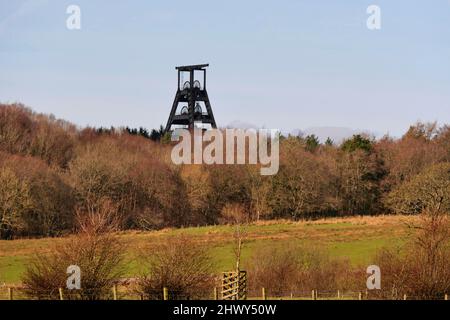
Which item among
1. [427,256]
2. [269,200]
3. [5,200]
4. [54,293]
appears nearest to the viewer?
[54,293]

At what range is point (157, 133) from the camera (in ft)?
349

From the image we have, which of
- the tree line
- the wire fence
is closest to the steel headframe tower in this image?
the tree line

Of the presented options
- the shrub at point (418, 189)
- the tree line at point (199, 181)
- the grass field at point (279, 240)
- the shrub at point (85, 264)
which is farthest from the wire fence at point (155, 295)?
the shrub at point (418, 189)

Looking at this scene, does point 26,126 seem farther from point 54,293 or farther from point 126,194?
point 54,293

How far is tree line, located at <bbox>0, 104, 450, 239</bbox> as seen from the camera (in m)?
65.7

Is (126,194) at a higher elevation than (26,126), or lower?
lower

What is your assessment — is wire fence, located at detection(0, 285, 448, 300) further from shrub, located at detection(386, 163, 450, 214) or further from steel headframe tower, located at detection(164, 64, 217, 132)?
steel headframe tower, located at detection(164, 64, 217, 132)

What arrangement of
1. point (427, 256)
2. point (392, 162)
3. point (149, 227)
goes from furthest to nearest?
point (392, 162) → point (149, 227) → point (427, 256)

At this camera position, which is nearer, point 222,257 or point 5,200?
point 222,257

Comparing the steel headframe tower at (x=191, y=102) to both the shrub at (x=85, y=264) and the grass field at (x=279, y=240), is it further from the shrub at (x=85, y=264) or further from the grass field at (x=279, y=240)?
the shrub at (x=85, y=264)

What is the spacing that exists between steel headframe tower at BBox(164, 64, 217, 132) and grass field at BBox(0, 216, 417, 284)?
32165mm
